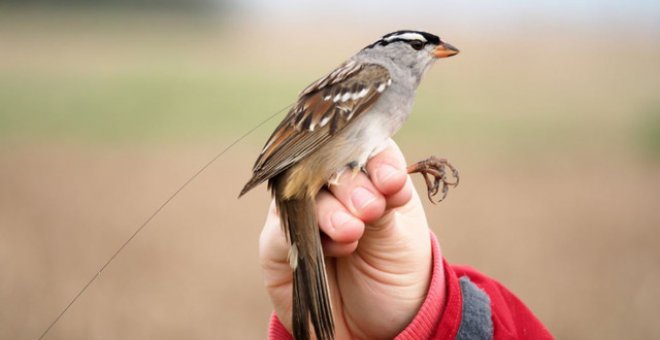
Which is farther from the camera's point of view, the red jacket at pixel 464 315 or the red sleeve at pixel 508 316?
the red sleeve at pixel 508 316

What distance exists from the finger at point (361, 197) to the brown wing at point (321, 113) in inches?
4.8

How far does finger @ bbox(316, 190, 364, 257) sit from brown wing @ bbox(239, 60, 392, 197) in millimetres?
128

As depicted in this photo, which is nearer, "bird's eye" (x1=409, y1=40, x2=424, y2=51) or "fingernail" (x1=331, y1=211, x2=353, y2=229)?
"fingernail" (x1=331, y1=211, x2=353, y2=229)

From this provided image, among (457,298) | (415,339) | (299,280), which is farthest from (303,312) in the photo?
(457,298)

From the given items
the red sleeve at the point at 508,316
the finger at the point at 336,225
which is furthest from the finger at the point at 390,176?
the red sleeve at the point at 508,316

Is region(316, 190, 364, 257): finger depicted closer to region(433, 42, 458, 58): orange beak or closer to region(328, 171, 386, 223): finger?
region(328, 171, 386, 223): finger

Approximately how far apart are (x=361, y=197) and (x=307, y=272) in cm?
21

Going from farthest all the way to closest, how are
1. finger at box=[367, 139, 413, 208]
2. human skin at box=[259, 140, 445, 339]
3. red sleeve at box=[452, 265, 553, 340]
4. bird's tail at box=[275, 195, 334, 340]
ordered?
red sleeve at box=[452, 265, 553, 340], human skin at box=[259, 140, 445, 339], finger at box=[367, 139, 413, 208], bird's tail at box=[275, 195, 334, 340]

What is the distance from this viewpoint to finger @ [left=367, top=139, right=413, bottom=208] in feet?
4.39

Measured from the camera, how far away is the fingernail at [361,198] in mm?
1319

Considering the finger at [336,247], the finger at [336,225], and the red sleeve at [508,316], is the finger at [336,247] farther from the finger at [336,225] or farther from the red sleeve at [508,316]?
the red sleeve at [508,316]

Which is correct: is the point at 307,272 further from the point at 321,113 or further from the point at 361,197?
the point at 321,113

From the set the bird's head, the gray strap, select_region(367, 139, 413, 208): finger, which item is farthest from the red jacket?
the bird's head

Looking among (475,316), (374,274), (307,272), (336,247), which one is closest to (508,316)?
(475,316)
